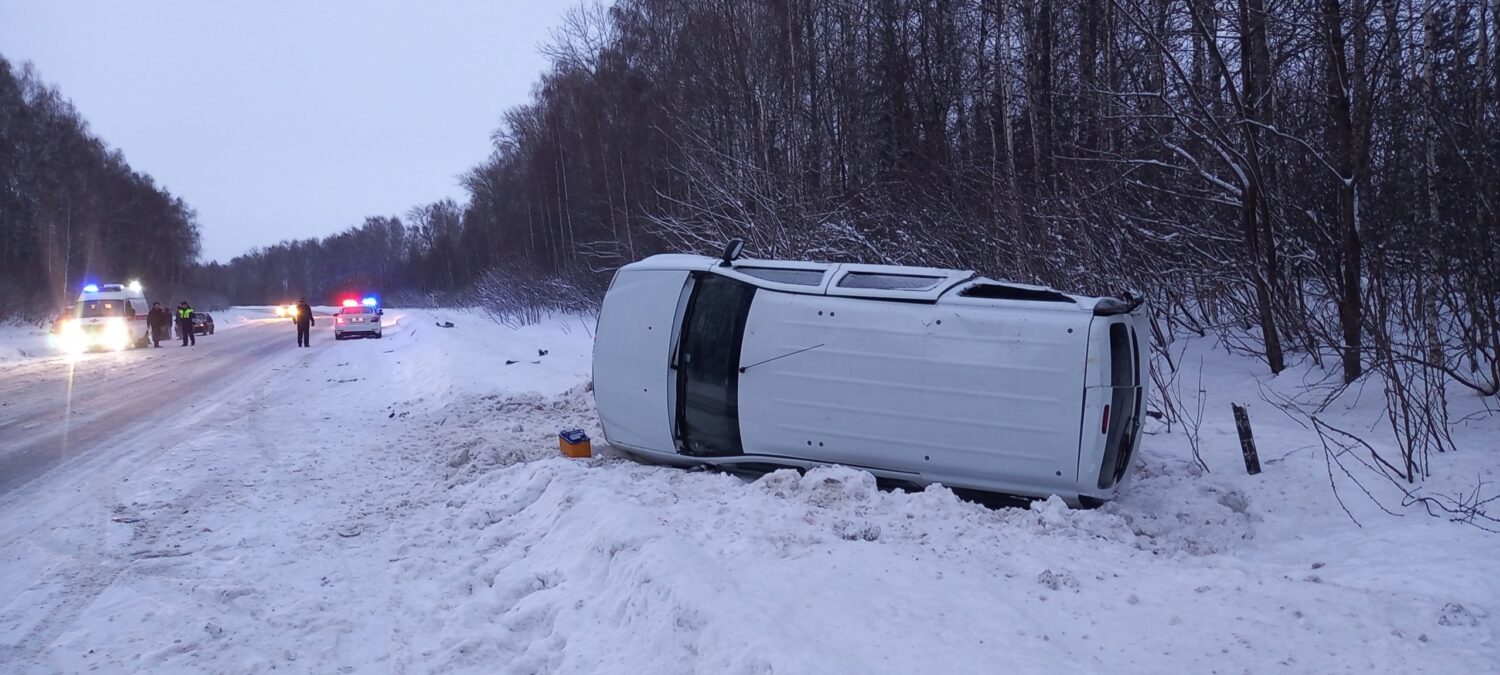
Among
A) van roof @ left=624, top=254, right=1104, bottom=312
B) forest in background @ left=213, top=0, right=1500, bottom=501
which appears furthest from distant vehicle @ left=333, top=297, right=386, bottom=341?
van roof @ left=624, top=254, right=1104, bottom=312

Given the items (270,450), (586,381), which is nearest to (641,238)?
(586,381)

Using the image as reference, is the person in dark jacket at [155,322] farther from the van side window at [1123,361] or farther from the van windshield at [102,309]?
the van side window at [1123,361]

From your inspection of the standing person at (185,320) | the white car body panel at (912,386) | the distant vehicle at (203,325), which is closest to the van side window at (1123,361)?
the white car body panel at (912,386)

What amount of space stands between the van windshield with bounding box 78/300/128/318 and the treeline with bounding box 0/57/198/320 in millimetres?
14576

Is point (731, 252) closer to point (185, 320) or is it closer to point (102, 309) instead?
point (185, 320)

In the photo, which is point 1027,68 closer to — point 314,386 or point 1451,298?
point 1451,298

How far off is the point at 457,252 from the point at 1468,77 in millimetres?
78832

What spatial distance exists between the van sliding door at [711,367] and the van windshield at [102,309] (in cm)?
2778

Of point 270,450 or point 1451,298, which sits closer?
point 1451,298

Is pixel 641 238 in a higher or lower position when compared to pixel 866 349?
higher

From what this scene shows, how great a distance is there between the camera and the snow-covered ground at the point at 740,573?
11.8 feet

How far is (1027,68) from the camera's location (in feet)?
55.3

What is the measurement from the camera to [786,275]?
669cm

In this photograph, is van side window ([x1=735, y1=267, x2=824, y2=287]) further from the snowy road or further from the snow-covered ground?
the snowy road
